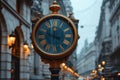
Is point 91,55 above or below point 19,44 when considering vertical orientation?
above

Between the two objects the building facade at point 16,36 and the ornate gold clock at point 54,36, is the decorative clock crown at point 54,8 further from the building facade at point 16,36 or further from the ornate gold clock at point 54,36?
the building facade at point 16,36

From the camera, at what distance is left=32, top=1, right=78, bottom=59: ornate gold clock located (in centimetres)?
694

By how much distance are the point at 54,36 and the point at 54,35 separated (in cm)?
2

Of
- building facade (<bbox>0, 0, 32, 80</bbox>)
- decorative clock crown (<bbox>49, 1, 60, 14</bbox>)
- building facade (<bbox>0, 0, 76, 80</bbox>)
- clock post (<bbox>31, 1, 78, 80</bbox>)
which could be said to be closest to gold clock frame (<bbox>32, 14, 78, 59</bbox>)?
clock post (<bbox>31, 1, 78, 80</bbox>)

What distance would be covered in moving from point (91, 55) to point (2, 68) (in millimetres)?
172930

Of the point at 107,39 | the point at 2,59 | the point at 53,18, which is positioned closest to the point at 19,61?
the point at 2,59

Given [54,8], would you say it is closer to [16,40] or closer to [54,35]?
[54,35]

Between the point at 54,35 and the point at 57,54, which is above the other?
the point at 54,35

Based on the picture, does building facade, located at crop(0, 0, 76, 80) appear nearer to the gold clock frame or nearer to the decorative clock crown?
the decorative clock crown

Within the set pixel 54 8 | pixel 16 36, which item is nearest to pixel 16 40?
pixel 16 36

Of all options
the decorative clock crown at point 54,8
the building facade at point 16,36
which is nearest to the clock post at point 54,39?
the decorative clock crown at point 54,8

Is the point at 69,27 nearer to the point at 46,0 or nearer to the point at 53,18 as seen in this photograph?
the point at 53,18

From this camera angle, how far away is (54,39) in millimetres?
6953

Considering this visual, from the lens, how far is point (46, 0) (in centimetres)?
4209
